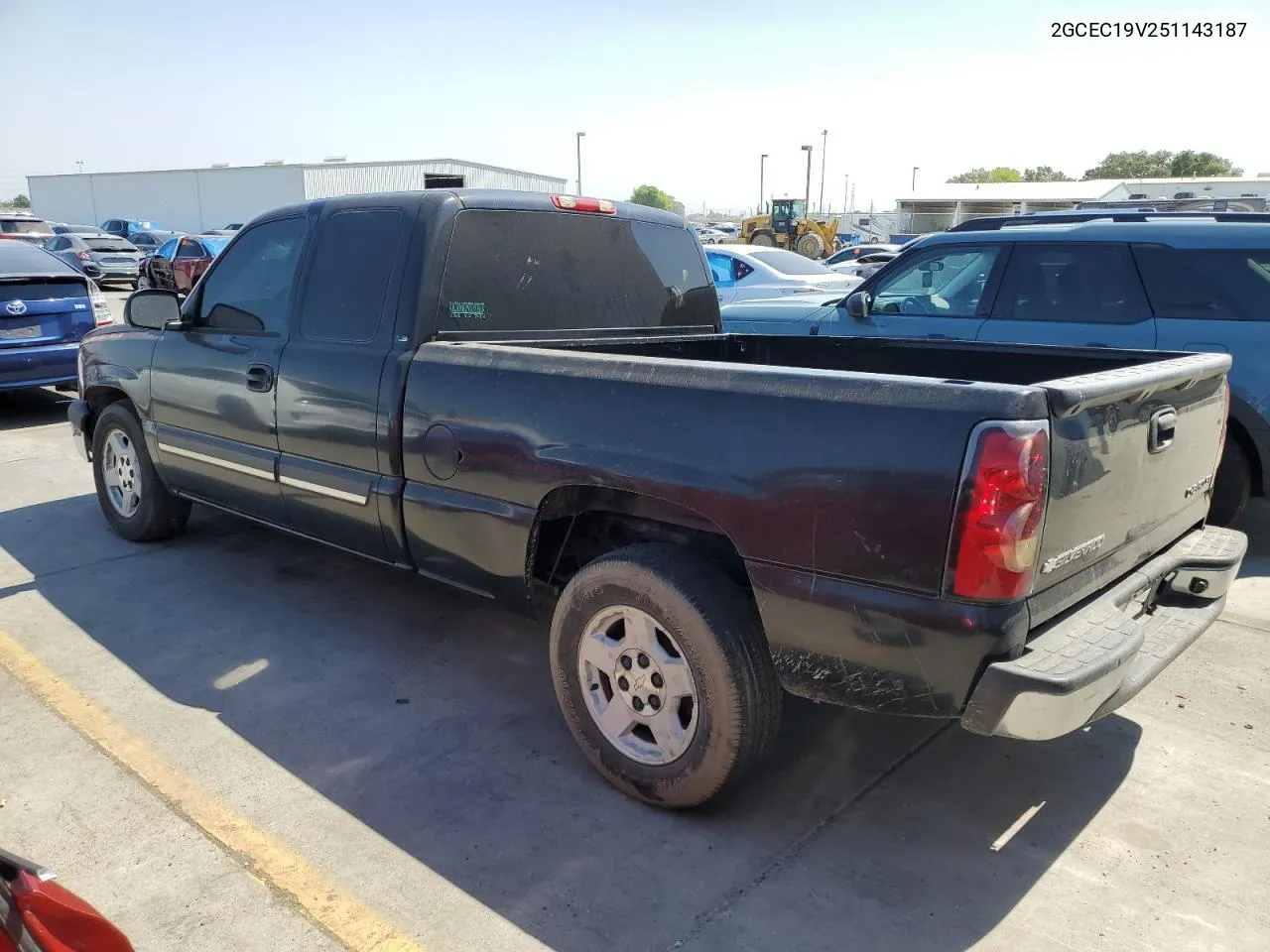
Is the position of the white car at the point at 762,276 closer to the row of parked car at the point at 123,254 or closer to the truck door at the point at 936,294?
the truck door at the point at 936,294

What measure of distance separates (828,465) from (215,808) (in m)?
2.21

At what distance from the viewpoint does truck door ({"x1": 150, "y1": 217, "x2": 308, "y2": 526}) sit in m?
4.38

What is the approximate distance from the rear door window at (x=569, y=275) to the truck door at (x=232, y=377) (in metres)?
0.98

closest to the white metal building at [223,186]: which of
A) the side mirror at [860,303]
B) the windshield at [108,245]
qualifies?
the windshield at [108,245]

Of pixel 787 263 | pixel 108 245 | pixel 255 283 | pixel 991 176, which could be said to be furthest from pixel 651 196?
pixel 255 283

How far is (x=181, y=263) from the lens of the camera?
19.9m

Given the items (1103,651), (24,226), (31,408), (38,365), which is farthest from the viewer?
(24,226)

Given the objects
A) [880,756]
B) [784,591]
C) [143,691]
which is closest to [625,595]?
[784,591]

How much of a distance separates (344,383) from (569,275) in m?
1.06

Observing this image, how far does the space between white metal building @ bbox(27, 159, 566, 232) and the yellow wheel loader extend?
595 inches

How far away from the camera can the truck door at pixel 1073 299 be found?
567 cm

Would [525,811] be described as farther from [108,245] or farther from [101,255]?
[108,245]

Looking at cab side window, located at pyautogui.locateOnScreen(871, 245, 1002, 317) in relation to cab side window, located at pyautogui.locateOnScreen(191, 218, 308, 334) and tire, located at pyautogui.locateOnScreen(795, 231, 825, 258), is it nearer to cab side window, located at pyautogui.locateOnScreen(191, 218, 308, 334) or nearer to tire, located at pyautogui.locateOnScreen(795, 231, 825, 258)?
cab side window, located at pyautogui.locateOnScreen(191, 218, 308, 334)

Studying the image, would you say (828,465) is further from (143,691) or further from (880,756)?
(143,691)
